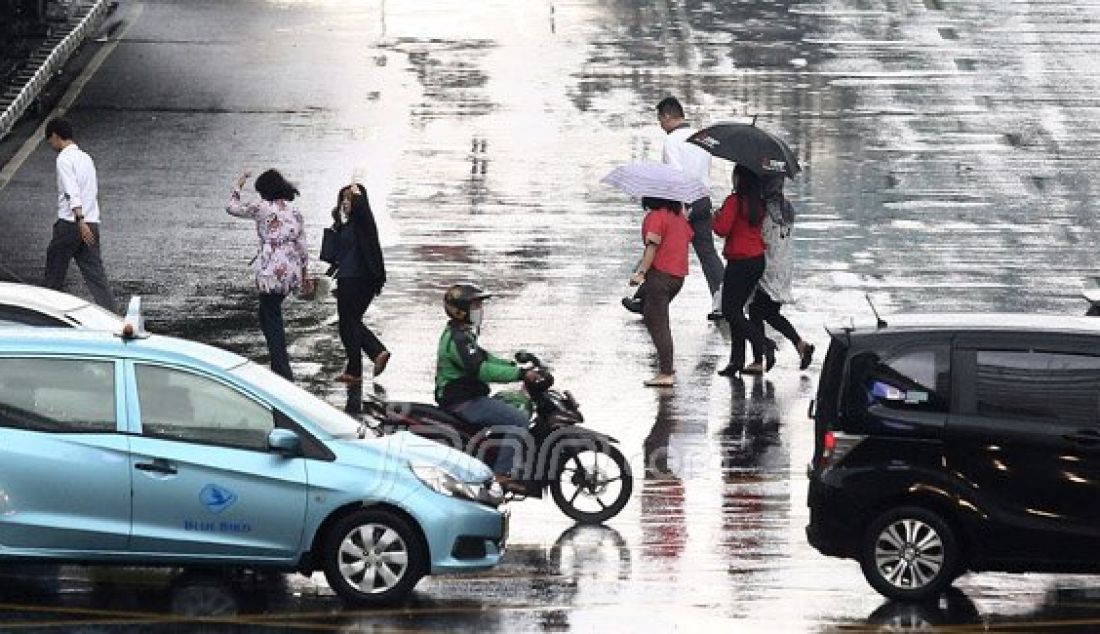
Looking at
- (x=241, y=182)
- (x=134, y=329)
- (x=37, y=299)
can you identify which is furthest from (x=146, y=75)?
(x=134, y=329)

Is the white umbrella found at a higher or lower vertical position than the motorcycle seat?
higher

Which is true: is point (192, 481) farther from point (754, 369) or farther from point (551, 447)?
point (754, 369)

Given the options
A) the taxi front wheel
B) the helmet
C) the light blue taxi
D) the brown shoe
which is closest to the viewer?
the light blue taxi

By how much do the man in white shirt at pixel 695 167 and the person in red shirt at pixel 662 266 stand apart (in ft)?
8.10

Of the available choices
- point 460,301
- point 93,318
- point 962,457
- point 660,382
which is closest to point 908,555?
point 962,457

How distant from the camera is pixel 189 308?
72.5 feet

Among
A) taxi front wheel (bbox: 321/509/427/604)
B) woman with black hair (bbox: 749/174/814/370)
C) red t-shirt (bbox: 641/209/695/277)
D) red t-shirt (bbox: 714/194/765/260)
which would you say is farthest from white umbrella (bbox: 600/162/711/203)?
taxi front wheel (bbox: 321/509/427/604)

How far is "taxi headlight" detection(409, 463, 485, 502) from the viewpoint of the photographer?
1413 cm

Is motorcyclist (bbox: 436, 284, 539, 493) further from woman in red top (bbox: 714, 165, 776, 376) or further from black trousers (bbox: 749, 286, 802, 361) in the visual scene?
black trousers (bbox: 749, 286, 802, 361)

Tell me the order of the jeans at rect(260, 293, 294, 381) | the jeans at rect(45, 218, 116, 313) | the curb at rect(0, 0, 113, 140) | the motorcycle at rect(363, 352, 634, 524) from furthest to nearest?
1. the curb at rect(0, 0, 113, 140)
2. the jeans at rect(45, 218, 116, 313)
3. the jeans at rect(260, 293, 294, 381)
4. the motorcycle at rect(363, 352, 634, 524)

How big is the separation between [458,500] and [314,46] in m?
20.9

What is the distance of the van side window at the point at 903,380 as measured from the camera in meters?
14.4

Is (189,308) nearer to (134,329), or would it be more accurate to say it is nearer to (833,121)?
(134,329)

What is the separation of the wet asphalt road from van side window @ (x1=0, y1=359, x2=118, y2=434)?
0.96 metres
